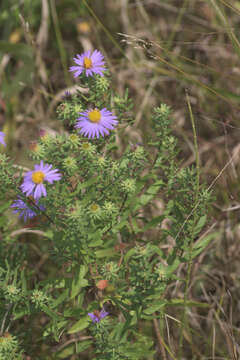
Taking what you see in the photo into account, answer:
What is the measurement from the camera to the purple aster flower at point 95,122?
1.82 m

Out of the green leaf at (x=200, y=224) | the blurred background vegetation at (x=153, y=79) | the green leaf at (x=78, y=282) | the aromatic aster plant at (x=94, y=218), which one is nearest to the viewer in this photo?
the aromatic aster plant at (x=94, y=218)

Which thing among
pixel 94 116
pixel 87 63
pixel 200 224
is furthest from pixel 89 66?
pixel 200 224

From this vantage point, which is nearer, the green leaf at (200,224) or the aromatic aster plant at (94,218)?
the aromatic aster plant at (94,218)

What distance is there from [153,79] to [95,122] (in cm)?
165

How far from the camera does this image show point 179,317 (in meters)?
2.41

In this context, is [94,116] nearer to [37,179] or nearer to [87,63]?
[87,63]

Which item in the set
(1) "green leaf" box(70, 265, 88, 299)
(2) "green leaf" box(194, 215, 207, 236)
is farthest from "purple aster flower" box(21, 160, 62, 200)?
(2) "green leaf" box(194, 215, 207, 236)

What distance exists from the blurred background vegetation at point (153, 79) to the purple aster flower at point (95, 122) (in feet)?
2.89

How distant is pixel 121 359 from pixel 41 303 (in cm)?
45

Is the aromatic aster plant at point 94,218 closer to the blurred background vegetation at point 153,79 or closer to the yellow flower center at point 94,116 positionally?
the yellow flower center at point 94,116

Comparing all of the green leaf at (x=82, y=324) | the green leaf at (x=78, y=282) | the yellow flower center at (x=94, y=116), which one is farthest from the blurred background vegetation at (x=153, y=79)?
the yellow flower center at (x=94, y=116)

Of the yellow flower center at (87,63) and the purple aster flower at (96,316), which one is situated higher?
the yellow flower center at (87,63)

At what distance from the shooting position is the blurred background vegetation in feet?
8.91

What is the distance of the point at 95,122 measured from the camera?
6.07 feet
